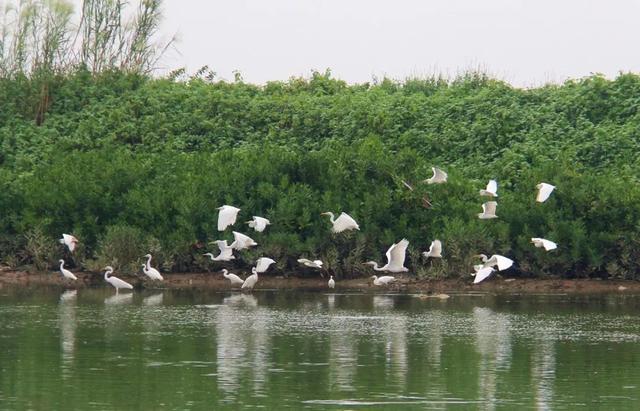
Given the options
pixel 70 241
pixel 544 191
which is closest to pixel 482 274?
pixel 544 191

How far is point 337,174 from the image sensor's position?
23.8 metres

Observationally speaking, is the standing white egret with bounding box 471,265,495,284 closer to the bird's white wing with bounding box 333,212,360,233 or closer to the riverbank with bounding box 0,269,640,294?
the riverbank with bounding box 0,269,640,294

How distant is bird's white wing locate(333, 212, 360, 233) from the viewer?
21922 millimetres

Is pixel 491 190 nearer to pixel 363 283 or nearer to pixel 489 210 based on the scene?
pixel 489 210

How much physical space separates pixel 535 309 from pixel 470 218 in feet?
11.8

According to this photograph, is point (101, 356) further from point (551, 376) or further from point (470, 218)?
point (470, 218)

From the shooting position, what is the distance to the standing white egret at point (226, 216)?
73.4 feet

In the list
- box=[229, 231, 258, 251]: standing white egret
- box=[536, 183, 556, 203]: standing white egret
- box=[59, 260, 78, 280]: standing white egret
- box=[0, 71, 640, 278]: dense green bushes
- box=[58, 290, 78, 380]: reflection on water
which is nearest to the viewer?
box=[58, 290, 78, 380]: reflection on water

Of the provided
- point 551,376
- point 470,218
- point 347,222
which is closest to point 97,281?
point 347,222

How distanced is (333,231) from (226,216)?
1585mm

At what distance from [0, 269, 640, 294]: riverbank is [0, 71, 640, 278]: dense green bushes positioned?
216 millimetres

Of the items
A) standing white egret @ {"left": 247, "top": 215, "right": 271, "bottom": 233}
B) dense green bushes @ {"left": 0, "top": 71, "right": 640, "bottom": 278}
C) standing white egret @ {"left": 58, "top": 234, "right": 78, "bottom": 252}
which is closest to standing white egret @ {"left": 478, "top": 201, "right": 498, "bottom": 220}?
dense green bushes @ {"left": 0, "top": 71, "right": 640, "bottom": 278}

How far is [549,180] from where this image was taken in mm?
23359

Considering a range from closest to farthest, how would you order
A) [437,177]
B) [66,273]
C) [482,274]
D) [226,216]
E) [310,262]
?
1. [482,274]
2. [226,216]
3. [310,262]
4. [66,273]
5. [437,177]
